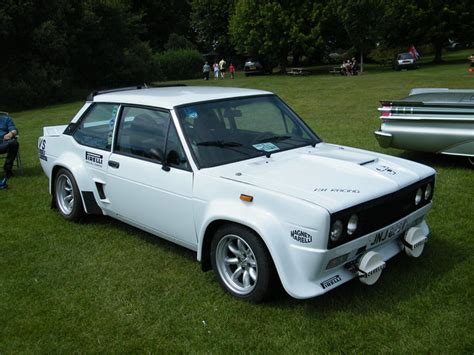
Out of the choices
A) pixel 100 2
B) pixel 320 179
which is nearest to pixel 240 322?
pixel 320 179

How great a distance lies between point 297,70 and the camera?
3966cm

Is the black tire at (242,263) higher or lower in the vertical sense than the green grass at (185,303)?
higher

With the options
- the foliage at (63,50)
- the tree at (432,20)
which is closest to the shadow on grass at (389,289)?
the foliage at (63,50)

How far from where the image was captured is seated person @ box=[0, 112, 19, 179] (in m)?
8.08

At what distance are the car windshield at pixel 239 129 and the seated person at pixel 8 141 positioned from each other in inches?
191

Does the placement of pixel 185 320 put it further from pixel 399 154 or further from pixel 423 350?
pixel 399 154

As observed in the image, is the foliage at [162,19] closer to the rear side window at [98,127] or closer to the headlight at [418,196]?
the rear side window at [98,127]

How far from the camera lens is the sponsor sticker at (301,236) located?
3.35 metres

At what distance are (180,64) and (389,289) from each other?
43.4 metres

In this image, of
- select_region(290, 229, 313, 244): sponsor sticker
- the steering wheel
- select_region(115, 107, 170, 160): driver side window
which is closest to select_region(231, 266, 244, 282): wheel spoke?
select_region(290, 229, 313, 244): sponsor sticker

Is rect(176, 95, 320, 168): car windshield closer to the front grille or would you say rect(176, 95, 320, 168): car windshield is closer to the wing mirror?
the wing mirror

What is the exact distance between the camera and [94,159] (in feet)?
17.4

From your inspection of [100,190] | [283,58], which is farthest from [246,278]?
[283,58]

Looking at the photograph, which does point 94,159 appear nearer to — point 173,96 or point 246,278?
point 173,96
